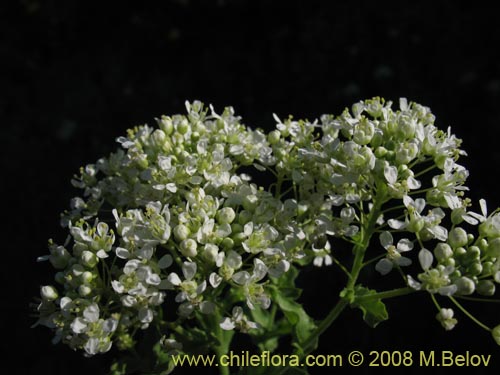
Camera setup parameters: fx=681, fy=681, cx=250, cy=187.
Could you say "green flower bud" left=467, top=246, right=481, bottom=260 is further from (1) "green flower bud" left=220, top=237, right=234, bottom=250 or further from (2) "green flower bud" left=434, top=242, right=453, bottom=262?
(1) "green flower bud" left=220, top=237, right=234, bottom=250

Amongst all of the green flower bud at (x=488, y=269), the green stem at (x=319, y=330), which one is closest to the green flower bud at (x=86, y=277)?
the green stem at (x=319, y=330)

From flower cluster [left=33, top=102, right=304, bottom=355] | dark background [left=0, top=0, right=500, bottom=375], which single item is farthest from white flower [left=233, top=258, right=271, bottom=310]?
dark background [left=0, top=0, right=500, bottom=375]

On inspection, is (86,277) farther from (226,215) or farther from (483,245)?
(483,245)

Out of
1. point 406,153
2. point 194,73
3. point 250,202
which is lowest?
point 250,202

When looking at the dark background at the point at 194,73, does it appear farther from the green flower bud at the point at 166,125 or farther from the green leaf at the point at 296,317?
the green leaf at the point at 296,317

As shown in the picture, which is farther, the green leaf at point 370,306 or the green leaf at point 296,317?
the green leaf at point 296,317

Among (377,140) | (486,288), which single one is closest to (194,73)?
(377,140)

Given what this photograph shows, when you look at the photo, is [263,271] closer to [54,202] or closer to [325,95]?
[54,202]
